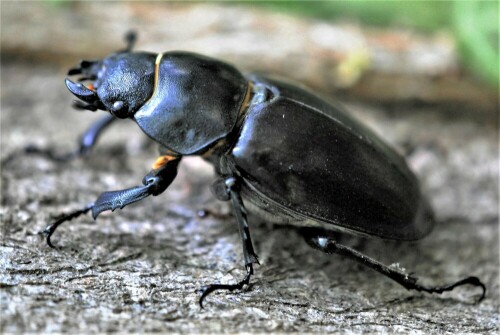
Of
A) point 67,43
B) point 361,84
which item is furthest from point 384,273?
point 67,43

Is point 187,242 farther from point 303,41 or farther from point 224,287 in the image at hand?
point 303,41

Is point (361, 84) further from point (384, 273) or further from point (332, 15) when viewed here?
point (384, 273)

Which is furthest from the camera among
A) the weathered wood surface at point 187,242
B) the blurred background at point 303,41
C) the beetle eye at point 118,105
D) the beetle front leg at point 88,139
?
the blurred background at point 303,41

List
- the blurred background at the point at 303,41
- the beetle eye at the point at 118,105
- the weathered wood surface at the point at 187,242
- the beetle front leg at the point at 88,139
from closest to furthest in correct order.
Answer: the weathered wood surface at the point at 187,242 → the beetle eye at the point at 118,105 → the beetle front leg at the point at 88,139 → the blurred background at the point at 303,41

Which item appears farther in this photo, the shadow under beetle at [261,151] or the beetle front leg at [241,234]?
the shadow under beetle at [261,151]

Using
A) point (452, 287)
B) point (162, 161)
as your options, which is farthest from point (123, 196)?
point (452, 287)

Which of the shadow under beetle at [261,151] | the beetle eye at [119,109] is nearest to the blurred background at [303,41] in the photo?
the shadow under beetle at [261,151]

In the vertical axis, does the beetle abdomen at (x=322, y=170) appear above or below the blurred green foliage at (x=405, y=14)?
below

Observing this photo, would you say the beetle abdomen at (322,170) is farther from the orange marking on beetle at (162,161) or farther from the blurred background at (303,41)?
the blurred background at (303,41)
